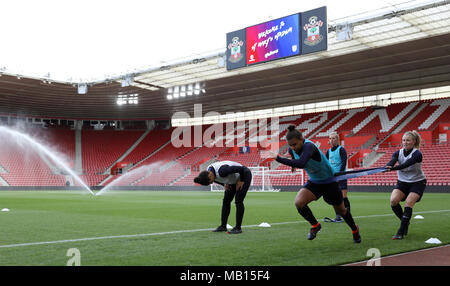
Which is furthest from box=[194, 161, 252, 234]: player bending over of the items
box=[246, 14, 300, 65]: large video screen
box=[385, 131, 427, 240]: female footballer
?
box=[246, 14, 300, 65]: large video screen

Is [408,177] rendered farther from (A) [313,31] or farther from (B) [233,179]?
(A) [313,31]

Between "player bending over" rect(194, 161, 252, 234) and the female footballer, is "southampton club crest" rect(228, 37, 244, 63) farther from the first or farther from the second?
the female footballer

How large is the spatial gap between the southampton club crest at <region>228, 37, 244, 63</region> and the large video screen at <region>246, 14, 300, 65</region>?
56 centimetres

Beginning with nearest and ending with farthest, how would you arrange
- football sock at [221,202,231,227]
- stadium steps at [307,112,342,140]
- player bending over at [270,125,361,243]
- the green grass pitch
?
the green grass pitch < player bending over at [270,125,361,243] < football sock at [221,202,231,227] < stadium steps at [307,112,342,140]

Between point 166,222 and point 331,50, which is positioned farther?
point 331,50

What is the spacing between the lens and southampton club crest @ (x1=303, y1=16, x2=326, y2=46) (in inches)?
912

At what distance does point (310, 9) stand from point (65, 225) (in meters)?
18.0

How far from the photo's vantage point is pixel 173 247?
696 centimetres

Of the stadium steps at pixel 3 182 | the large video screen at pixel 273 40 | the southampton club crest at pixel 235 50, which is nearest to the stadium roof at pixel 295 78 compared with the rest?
the large video screen at pixel 273 40

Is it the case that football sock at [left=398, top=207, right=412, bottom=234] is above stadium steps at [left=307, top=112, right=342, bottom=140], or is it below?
below

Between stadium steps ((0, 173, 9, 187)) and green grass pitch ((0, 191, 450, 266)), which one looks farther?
stadium steps ((0, 173, 9, 187))

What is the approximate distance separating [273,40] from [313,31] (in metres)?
2.65

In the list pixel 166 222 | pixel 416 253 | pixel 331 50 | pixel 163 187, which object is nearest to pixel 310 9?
pixel 331 50
